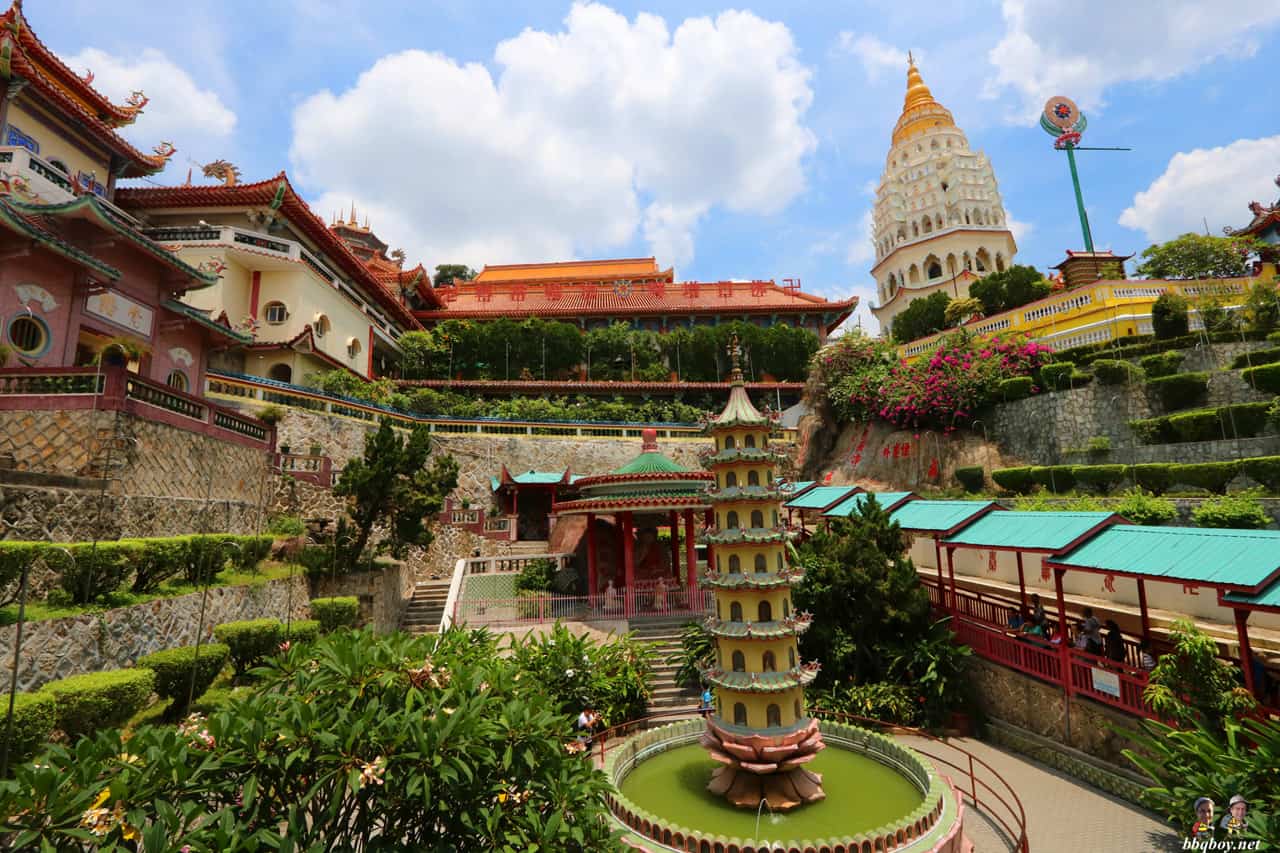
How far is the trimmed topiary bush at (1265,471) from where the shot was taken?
15312 mm

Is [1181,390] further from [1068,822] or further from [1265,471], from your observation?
[1068,822]

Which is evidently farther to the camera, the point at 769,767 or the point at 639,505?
the point at 639,505

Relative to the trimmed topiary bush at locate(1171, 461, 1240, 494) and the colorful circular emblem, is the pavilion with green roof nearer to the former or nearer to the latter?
the trimmed topiary bush at locate(1171, 461, 1240, 494)

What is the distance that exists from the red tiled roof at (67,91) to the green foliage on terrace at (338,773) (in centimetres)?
2708

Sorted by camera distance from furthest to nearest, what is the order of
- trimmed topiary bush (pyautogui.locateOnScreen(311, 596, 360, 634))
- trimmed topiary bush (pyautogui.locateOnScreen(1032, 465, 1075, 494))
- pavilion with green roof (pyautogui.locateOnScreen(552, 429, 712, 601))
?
trimmed topiary bush (pyautogui.locateOnScreen(1032, 465, 1075, 494)), pavilion with green roof (pyautogui.locateOnScreen(552, 429, 712, 601)), trimmed topiary bush (pyautogui.locateOnScreen(311, 596, 360, 634))

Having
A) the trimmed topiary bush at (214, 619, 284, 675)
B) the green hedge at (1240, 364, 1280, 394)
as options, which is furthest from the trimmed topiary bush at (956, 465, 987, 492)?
the trimmed topiary bush at (214, 619, 284, 675)

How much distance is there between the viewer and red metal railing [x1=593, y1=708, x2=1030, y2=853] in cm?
861

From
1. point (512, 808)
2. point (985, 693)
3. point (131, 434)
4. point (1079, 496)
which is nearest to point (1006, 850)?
point (985, 693)

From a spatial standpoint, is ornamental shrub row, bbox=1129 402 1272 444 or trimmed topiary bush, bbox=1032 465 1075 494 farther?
trimmed topiary bush, bbox=1032 465 1075 494

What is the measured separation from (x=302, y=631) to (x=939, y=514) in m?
13.9

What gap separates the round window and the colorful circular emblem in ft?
166

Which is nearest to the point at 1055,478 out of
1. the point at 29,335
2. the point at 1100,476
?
the point at 1100,476

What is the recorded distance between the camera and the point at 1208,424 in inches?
711

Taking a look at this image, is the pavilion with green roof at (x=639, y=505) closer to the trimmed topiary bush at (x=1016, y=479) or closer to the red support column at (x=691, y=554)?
the red support column at (x=691, y=554)
